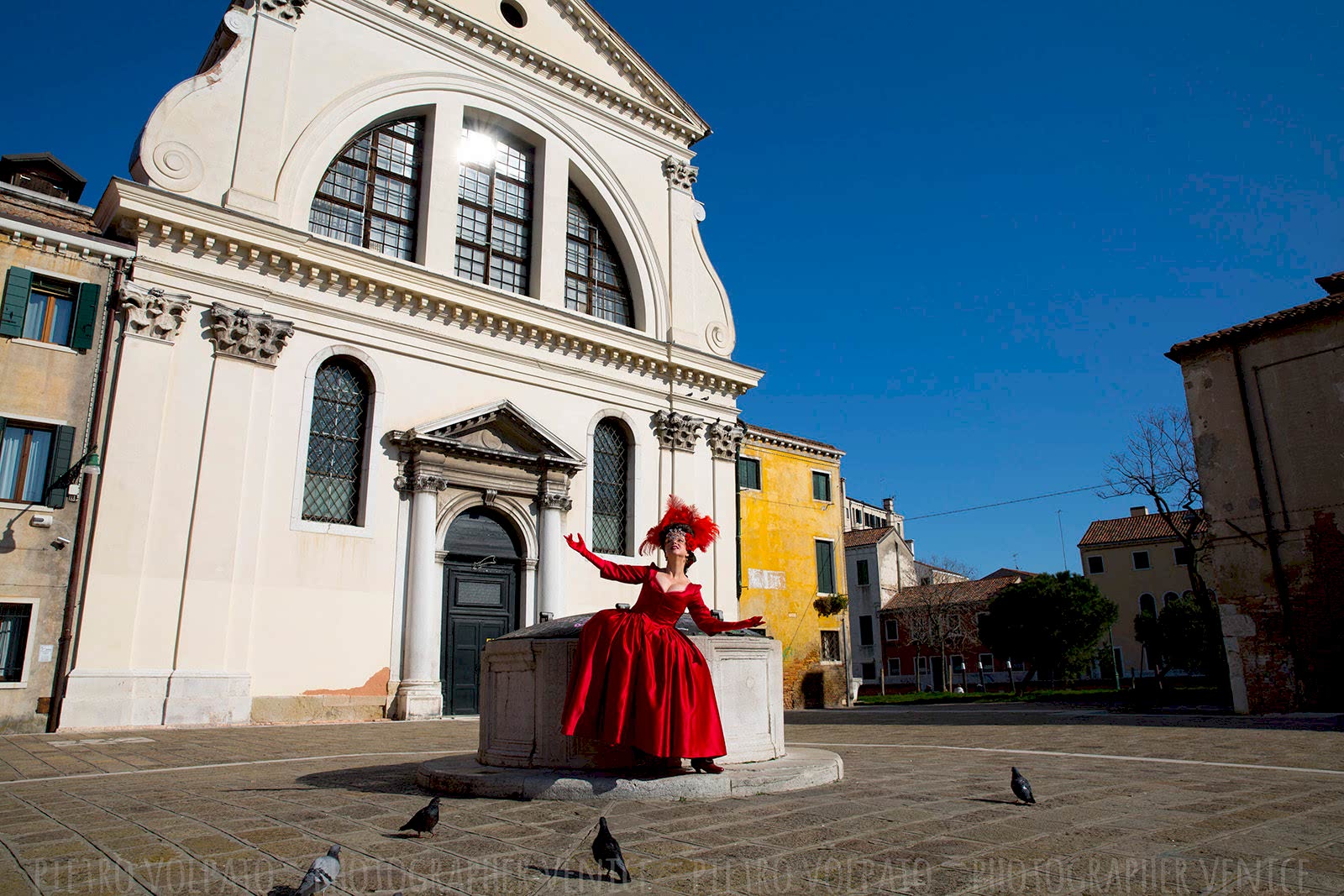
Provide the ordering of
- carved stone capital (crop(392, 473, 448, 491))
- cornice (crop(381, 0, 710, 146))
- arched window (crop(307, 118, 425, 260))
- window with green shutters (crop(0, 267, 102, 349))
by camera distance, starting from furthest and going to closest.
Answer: cornice (crop(381, 0, 710, 146)) < arched window (crop(307, 118, 425, 260)) < carved stone capital (crop(392, 473, 448, 491)) < window with green shutters (crop(0, 267, 102, 349))

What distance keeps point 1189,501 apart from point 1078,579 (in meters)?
18.9

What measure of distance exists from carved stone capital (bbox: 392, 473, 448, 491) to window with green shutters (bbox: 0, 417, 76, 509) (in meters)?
5.39

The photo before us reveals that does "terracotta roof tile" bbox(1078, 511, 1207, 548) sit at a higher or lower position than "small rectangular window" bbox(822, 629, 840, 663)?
higher

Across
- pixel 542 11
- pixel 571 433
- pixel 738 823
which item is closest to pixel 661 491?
pixel 571 433

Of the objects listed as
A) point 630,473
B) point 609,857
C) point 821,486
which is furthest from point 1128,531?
point 609,857

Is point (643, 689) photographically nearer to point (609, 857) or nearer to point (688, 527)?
point (688, 527)

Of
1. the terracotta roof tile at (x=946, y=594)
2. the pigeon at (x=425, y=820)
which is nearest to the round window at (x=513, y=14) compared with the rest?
the pigeon at (x=425, y=820)

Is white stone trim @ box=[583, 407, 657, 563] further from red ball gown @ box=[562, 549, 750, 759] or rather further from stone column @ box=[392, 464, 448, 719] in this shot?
red ball gown @ box=[562, 549, 750, 759]

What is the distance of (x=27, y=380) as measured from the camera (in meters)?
13.5

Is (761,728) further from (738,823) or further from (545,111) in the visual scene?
(545,111)

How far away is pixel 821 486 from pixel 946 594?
2537cm

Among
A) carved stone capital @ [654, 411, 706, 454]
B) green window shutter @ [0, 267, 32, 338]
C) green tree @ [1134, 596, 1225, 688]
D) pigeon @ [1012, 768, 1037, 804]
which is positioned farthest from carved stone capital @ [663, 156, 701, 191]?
green tree @ [1134, 596, 1225, 688]

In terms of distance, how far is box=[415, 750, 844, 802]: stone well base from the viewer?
217 inches

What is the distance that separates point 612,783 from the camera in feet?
18.2
